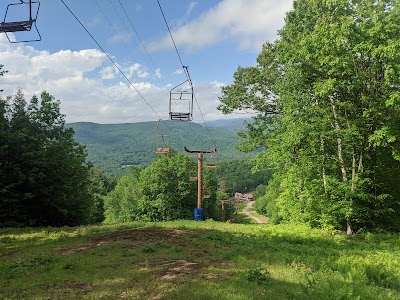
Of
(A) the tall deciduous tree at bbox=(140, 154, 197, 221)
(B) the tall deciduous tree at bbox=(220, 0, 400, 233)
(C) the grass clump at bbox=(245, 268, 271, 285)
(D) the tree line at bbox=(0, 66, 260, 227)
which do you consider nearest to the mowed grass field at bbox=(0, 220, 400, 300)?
(C) the grass clump at bbox=(245, 268, 271, 285)

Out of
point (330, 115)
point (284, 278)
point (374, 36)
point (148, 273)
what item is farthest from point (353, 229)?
point (148, 273)

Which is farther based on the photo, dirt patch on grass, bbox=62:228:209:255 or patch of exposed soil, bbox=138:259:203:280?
dirt patch on grass, bbox=62:228:209:255

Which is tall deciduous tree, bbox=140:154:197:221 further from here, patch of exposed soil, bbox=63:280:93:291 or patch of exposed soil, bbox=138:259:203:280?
patch of exposed soil, bbox=63:280:93:291

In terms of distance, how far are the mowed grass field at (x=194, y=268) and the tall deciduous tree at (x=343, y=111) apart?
11.1 feet

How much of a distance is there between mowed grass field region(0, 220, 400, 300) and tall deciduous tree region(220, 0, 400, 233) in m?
3.39

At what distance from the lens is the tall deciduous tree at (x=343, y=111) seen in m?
18.3

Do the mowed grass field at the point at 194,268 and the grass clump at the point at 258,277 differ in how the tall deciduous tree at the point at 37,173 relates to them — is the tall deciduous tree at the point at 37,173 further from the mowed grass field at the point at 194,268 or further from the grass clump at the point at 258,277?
the grass clump at the point at 258,277

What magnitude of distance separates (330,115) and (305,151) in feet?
10.8

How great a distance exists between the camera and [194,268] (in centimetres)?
1119

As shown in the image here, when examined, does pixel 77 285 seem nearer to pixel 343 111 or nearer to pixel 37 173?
pixel 343 111

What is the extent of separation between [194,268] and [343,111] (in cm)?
1667

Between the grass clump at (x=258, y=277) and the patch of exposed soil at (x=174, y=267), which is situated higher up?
the grass clump at (x=258, y=277)

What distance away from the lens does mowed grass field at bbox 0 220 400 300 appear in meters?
8.55

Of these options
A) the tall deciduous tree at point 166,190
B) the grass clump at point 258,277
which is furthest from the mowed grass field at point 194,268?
the tall deciduous tree at point 166,190
